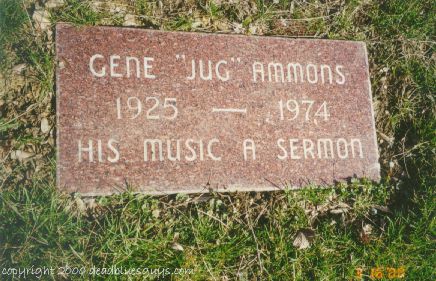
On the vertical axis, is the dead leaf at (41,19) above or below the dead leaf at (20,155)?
above

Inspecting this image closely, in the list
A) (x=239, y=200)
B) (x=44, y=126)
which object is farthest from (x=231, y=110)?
(x=44, y=126)

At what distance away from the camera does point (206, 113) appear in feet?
8.10

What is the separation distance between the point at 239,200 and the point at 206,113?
538mm

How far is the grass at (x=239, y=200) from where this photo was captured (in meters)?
2.26

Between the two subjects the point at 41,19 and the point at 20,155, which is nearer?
the point at 20,155

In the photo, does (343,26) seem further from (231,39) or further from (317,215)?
(317,215)

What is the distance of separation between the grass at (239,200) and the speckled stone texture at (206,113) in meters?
0.10

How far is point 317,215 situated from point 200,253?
2.46 ft

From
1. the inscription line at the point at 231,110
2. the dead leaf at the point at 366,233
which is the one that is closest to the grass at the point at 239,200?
the dead leaf at the point at 366,233

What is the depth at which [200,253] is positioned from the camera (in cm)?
236
